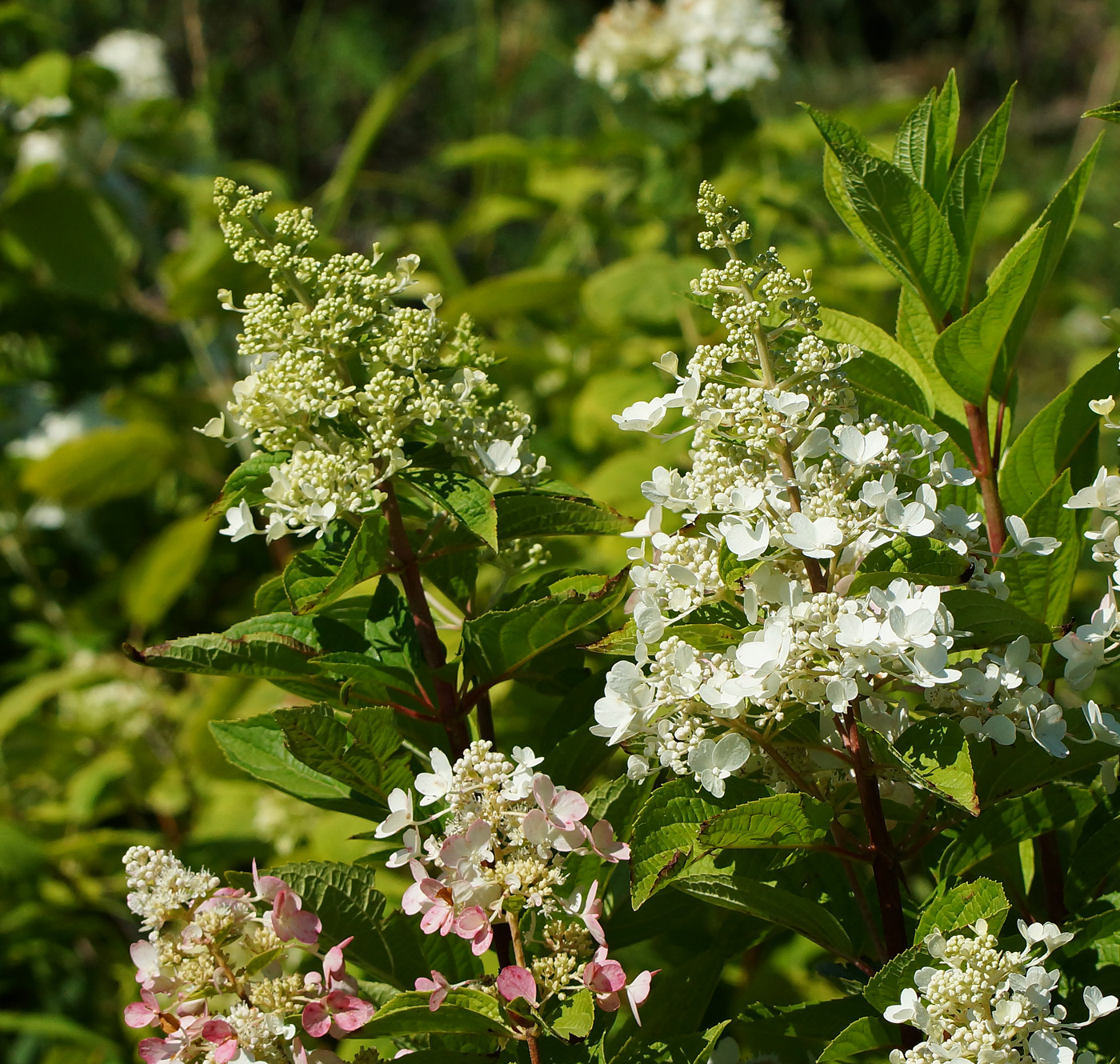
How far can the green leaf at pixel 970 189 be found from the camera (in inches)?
31.8

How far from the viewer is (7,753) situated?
6.82 ft

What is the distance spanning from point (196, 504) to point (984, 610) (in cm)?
249

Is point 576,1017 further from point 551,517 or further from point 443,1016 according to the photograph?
point 551,517

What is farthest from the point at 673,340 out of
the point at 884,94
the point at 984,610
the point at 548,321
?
the point at 884,94

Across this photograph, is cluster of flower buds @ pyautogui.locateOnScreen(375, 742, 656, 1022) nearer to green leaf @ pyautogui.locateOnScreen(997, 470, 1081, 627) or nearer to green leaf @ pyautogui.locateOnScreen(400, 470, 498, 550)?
green leaf @ pyautogui.locateOnScreen(400, 470, 498, 550)

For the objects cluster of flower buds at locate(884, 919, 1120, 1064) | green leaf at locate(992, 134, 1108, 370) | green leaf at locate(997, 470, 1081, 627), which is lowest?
cluster of flower buds at locate(884, 919, 1120, 1064)

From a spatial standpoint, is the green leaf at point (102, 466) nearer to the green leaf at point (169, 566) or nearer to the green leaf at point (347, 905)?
the green leaf at point (169, 566)

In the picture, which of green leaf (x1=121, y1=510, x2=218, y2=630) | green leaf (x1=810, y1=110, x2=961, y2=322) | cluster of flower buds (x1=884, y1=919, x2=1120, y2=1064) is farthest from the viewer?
green leaf (x1=121, y1=510, x2=218, y2=630)

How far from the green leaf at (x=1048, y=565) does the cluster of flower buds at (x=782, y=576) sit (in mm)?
41

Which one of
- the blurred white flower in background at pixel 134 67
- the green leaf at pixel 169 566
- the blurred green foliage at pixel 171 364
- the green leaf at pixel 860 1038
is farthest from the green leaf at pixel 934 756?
the blurred white flower in background at pixel 134 67

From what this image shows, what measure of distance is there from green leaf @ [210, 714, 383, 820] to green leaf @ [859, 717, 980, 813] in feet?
1.14

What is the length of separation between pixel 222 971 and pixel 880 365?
56 centimetres

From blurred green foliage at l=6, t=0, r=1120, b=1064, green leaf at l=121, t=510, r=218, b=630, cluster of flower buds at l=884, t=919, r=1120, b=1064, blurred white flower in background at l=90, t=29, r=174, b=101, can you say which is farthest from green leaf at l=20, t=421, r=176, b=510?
cluster of flower buds at l=884, t=919, r=1120, b=1064

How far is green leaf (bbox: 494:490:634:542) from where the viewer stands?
0.76 meters
